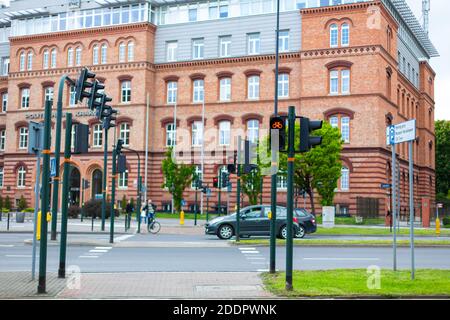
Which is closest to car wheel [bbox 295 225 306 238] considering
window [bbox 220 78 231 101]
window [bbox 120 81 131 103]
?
window [bbox 220 78 231 101]

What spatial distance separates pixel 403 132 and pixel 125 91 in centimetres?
4698

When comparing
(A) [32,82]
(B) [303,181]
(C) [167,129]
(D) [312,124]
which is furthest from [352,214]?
(D) [312,124]

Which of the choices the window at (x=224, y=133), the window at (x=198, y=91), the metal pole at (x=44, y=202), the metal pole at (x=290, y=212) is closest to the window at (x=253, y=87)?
the window at (x=224, y=133)

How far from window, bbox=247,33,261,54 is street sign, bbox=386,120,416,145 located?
1644 inches

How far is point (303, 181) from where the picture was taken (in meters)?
39.9

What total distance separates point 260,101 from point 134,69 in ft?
40.8

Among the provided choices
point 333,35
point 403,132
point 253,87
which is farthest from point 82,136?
point 253,87

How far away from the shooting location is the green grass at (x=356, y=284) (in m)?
10.4

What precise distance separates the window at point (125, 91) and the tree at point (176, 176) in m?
8.72

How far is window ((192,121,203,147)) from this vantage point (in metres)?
56.3

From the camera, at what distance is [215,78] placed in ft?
183

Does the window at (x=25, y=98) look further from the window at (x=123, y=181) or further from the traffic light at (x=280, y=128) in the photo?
the traffic light at (x=280, y=128)

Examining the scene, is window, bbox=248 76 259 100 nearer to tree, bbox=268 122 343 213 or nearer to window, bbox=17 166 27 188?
tree, bbox=268 122 343 213
